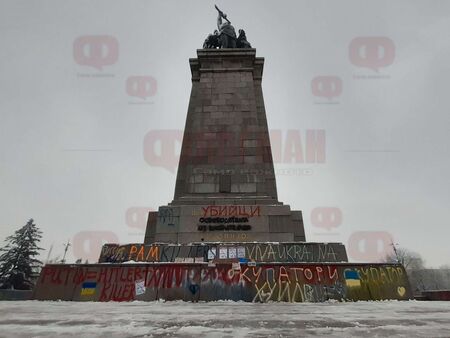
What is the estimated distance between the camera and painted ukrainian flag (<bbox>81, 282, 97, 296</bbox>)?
996cm

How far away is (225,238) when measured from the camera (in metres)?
14.1

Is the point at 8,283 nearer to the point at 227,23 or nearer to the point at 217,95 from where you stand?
the point at 217,95

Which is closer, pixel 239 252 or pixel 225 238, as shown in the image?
pixel 239 252

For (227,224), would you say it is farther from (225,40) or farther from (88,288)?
(225,40)

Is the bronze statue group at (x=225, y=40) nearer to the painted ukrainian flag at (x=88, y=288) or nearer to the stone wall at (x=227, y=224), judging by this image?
the stone wall at (x=227, y=224)

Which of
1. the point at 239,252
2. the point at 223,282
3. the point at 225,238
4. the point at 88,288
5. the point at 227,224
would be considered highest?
the point at 227,224

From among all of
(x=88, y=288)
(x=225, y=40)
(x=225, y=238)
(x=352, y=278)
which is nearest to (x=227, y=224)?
(x=225, y=238)

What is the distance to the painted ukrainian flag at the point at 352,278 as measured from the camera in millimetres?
10062

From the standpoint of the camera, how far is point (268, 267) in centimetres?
1031

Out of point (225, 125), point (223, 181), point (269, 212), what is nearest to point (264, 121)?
point (225, 125)

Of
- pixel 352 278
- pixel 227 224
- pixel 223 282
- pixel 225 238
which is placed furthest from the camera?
pixel 227 224

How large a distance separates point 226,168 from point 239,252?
253 inches

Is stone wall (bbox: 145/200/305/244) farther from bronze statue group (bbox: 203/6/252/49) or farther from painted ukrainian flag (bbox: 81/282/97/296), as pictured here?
bronze statue group (bbox: 203/6/252/49)

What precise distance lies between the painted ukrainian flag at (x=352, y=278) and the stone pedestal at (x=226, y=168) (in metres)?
3.93
